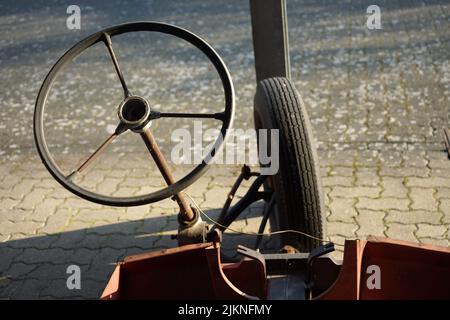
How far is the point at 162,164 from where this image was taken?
102 inches

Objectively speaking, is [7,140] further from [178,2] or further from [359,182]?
[178,2]

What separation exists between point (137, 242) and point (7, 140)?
2036 millimetres

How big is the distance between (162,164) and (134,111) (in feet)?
0.87

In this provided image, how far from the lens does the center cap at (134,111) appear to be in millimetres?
2365

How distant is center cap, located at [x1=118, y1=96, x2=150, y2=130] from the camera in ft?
7.76

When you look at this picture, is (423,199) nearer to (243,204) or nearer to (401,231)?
(401,231)

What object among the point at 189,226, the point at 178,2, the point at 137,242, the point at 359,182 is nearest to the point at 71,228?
the point at 137,242

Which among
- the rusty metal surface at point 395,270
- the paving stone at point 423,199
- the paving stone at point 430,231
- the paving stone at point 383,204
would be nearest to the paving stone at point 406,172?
the paving stone at point 423,199

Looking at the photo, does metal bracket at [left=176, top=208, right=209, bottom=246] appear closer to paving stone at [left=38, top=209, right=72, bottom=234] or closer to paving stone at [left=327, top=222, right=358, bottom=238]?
paving stone at [left=327, top=222, right=358, bottom=238]

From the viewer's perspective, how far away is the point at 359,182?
418 cm

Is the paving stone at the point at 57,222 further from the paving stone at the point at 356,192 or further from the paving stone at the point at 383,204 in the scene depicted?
the paving stone at the point at 383,204

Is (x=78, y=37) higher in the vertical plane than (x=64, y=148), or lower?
higher

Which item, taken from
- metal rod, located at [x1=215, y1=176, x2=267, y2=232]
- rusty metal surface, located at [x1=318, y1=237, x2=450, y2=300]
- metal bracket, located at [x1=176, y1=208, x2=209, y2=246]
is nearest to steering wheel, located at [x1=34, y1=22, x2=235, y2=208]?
metal bracket, located at [x1=176, y1=208, x2=209, y2=246]
